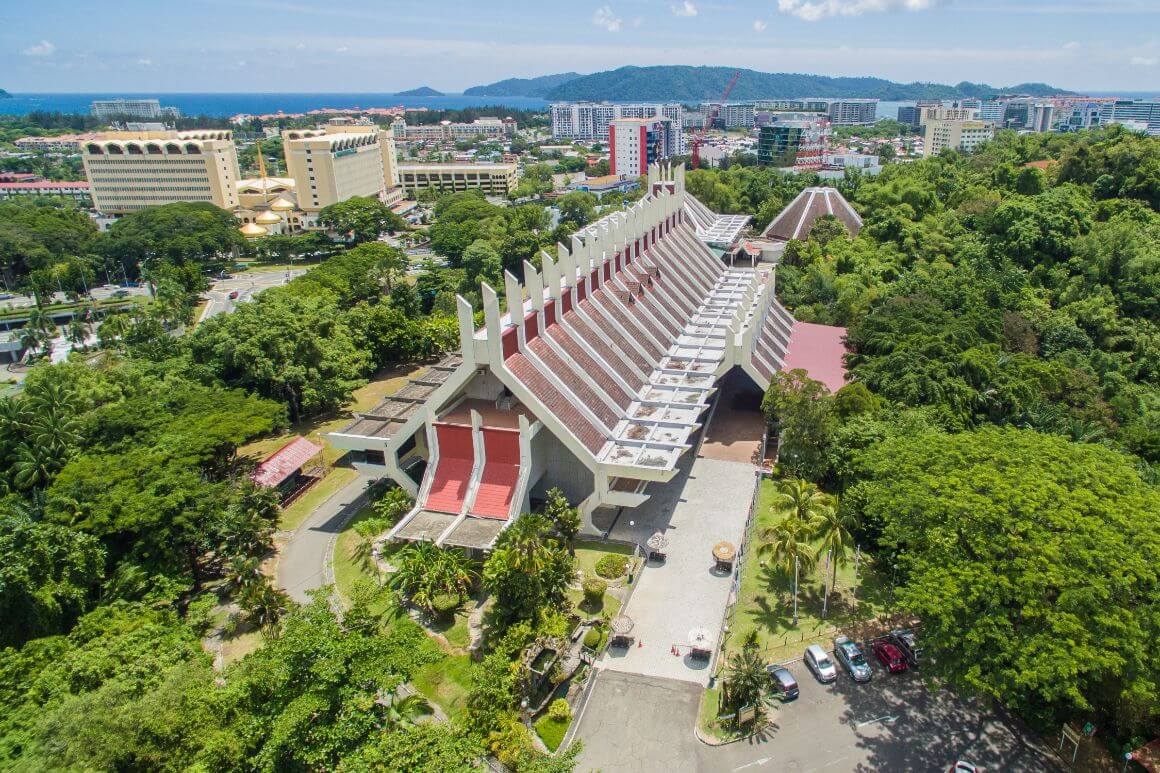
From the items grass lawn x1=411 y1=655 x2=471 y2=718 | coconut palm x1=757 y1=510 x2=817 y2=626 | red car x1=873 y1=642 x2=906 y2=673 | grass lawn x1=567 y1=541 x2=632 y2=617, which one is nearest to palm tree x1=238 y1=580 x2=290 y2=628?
grass lawn x1=411 y1=655 x2=471 y2=718

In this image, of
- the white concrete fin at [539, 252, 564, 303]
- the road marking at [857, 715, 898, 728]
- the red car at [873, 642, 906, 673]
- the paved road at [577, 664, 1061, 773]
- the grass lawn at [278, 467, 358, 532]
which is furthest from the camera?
the white concrete fin at [539, 252, 564, 303]

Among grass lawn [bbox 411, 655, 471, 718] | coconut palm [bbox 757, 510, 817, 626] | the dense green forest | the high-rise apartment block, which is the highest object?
the high-rise apartment block

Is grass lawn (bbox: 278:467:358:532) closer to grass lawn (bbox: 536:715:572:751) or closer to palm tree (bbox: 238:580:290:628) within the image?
palm tree (bbox: 238:580:290:628)

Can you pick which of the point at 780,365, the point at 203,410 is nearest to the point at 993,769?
the point at 780,365

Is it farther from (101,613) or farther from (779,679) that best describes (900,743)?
(101,613)

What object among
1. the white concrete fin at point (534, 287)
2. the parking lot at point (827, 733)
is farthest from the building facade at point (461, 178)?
the parking lot at point (827, 733)

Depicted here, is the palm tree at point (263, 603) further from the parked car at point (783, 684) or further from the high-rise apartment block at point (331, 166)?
the high-rise apartment block at point (331, 166)
